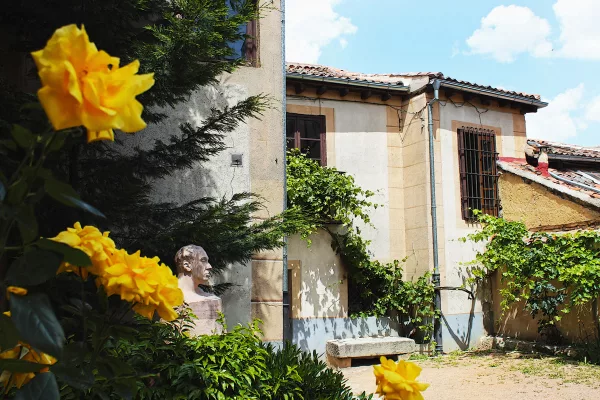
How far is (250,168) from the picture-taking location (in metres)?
6.68

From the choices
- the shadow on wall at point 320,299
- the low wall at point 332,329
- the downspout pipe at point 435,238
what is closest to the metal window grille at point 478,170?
the downspout pipe at point 435,238

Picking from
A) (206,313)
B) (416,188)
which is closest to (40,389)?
(206,313)

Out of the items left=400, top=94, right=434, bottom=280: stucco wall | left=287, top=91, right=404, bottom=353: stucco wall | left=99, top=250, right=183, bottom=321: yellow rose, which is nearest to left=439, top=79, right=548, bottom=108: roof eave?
left=400, top=94, right=434, bottom=280: stucco wall

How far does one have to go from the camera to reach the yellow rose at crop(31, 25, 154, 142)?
2.67 feet

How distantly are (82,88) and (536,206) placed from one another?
38.1 ft

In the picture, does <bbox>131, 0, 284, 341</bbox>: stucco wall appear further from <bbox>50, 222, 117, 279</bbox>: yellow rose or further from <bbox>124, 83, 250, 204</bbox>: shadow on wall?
<bbox>50, 222, 117, 279</bbox>: yellow rose

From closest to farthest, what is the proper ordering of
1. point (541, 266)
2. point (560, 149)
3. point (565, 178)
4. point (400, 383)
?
point (400, 383) < point (541, 266) < point (565, 178) < point (560, 149)

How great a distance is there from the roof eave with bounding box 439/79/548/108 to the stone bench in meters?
5.04

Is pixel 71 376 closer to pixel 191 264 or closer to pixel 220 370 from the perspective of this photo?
pixel 220 370

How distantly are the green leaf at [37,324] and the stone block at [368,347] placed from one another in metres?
9.04

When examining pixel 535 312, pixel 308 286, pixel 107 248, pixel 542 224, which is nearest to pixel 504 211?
pixel 542 224

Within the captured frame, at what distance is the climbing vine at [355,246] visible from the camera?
1022 centimetres

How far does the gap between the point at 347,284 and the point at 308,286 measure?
835mm

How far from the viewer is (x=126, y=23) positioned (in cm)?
445
